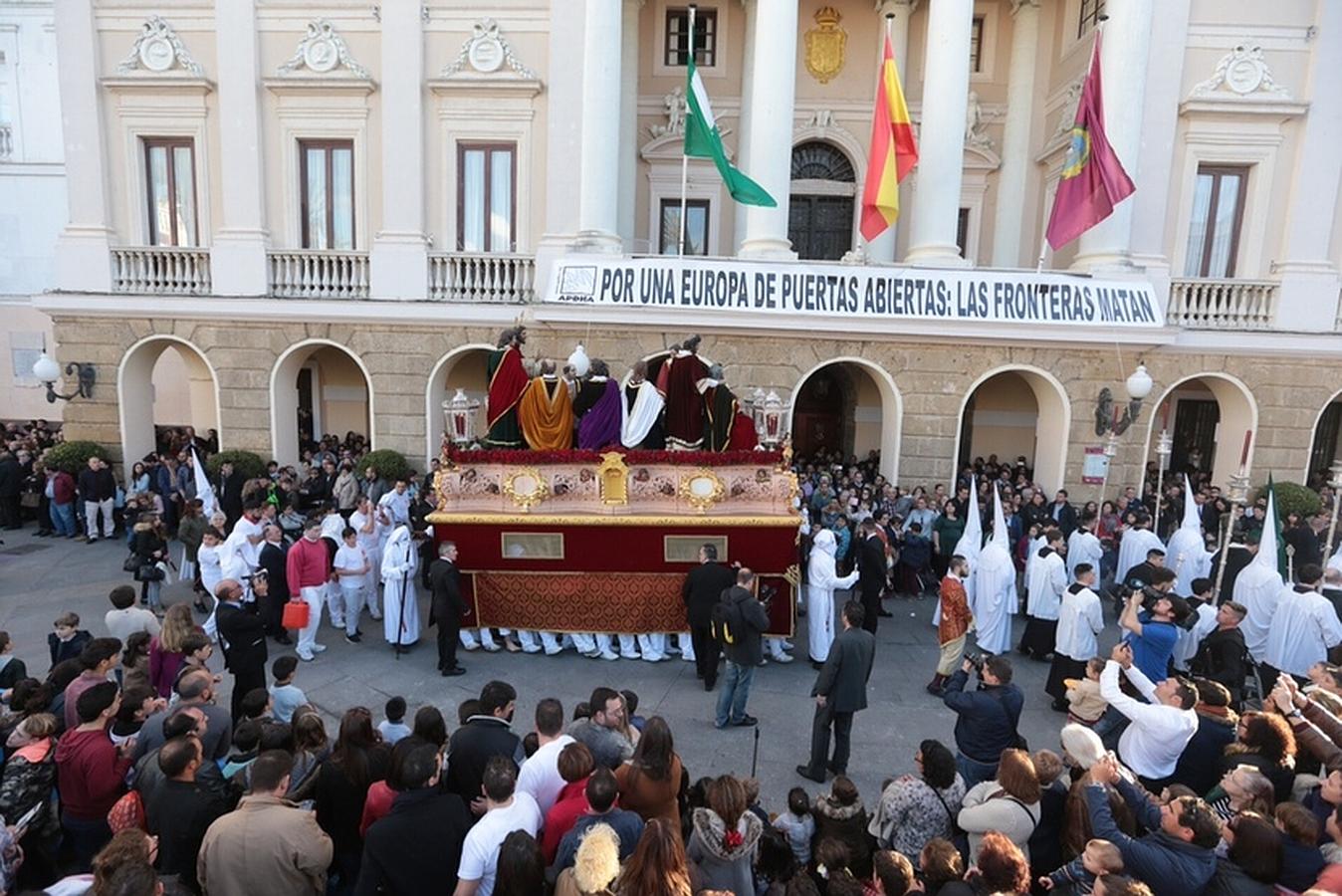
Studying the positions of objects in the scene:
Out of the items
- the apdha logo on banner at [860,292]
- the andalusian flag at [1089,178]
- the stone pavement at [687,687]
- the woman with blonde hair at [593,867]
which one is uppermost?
the andalusian flag at [1089,178]

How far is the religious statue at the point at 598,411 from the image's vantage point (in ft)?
32.2

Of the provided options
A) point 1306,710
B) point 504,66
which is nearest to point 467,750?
point 1306,710

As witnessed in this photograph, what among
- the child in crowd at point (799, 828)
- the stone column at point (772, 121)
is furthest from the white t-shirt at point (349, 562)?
the stone column at point (772, 121)

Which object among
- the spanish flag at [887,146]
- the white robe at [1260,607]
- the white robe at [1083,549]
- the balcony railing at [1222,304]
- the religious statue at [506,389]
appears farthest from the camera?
the balcony railing at [1222,304]

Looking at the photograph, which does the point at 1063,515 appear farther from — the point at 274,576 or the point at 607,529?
the point at 274,576

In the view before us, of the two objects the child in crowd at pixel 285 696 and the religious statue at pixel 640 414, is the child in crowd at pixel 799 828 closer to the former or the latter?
the child in crowd at pixel 285 696

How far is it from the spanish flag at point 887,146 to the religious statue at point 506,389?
26.9 feet

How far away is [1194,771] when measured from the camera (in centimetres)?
519

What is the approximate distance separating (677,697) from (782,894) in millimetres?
4476

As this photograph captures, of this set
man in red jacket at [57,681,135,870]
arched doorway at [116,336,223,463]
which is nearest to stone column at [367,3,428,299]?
arched doorway at [116,336,223,463]

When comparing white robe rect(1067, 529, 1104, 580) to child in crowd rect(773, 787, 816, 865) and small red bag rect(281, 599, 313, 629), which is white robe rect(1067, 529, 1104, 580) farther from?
small red bag rect(281, 599, 313, 629)

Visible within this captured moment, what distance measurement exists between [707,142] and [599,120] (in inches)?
118

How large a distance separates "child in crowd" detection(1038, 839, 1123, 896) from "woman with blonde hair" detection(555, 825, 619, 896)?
2.10 m

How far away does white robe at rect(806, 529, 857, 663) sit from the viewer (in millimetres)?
9094
